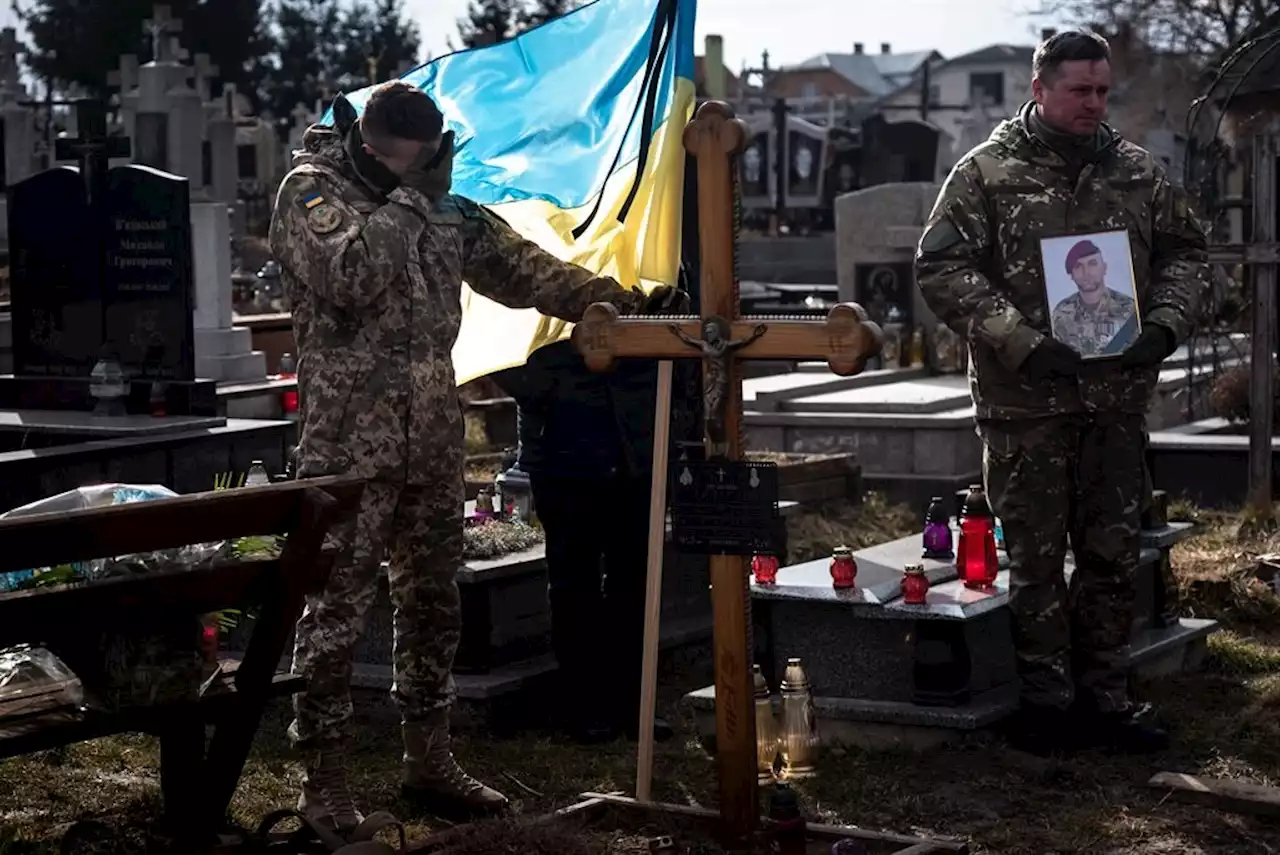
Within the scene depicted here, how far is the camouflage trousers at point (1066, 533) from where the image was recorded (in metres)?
6.02

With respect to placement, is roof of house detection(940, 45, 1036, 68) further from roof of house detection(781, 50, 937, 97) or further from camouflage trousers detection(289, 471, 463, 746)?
camouflage trousers detection(289, 471, 463, 746)

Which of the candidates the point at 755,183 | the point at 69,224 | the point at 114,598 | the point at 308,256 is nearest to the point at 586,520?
→ the point at 308,256

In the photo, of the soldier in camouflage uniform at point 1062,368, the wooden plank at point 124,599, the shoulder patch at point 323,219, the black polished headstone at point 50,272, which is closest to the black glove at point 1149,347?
the soldier in camouflage uniform at point 1062,368

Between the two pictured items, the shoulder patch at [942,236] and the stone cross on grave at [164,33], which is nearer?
the shoulder patch at [942,236]

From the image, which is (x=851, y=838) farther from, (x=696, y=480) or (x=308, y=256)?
(x=308, y=256)

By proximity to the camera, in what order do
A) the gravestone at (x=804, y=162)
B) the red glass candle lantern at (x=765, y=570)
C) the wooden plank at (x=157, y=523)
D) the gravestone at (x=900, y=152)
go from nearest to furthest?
the wooden plank at (x=157, y=523) → the red glass candle lantern at (x=765, y=570) → the gravestone at (x=900, y=152) → the gravestone at (x=804, y=162)

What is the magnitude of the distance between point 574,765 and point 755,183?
3397 centimetres

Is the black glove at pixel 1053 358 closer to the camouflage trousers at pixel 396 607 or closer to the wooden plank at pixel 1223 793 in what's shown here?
the wooden plank at pixel 1223 793

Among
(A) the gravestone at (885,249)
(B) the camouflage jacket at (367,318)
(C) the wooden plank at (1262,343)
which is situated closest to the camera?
(B) the camouflage jacket at (367,318)

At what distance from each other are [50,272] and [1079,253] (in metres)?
6.60

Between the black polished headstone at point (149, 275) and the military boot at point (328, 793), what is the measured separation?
17.9ft

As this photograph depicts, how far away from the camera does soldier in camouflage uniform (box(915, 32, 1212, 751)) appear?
5918 mm

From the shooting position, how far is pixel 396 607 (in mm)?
5434

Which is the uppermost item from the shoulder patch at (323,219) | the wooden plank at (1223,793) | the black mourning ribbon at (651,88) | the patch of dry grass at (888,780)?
the black mourning ribbon at (651,88)
